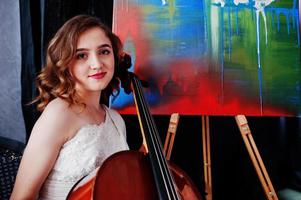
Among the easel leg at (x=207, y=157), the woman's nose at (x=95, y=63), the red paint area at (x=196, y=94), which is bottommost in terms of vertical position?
the easel leg at (x=207, y=157)

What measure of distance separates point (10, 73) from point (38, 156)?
70cm

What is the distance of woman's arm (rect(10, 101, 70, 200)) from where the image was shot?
40.9 inches

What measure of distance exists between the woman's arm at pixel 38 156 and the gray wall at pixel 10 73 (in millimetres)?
584

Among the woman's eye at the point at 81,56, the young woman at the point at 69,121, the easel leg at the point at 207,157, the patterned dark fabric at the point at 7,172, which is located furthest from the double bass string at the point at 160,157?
the patterned dark fabric at the point at 7,172

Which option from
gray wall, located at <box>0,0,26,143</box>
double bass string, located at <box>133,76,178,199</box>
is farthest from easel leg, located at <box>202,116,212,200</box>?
gray wall, located at <box>0,0,26,143</box>

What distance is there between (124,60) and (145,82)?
0.14 metres

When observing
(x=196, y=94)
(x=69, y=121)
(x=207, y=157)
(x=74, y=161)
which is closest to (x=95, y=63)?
(x=69, y=121)

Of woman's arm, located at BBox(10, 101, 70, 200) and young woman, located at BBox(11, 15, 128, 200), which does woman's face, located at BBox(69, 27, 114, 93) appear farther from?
woman's arm, located at BBox(10, 101, 70, 200)

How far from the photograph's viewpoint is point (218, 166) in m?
1.99

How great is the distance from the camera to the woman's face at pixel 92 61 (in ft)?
3.80

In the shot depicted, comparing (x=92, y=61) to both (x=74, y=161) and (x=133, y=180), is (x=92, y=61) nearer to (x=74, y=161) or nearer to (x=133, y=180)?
(x=74, y=161)

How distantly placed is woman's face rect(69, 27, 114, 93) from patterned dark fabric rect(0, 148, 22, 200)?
1.81 ft

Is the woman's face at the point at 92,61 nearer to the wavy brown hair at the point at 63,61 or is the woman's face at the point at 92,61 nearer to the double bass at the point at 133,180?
the wavy brown hair at the point at 63,61

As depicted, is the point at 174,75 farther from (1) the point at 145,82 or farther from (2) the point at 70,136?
(2) the point at 70,136
